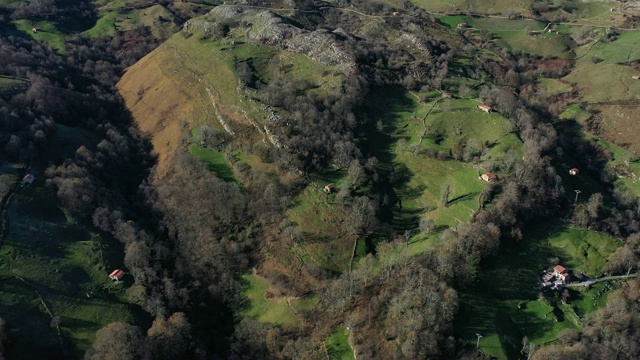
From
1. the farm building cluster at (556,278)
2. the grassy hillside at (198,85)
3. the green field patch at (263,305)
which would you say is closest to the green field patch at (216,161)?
the grassy hillside at (198,85)

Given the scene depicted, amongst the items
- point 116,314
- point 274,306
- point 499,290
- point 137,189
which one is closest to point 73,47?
point 137,189

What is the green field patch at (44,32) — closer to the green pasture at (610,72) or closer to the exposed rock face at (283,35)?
the exposed rock face at (283,35)

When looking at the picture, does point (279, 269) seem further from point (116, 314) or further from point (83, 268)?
point (83, 268)

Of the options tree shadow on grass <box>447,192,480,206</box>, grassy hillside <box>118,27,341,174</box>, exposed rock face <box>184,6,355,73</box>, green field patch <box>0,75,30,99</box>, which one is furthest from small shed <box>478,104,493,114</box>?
green field patch <box>0,75,30,99</box>

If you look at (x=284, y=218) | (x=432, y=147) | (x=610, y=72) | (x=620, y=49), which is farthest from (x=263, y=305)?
(x=620, y=49)

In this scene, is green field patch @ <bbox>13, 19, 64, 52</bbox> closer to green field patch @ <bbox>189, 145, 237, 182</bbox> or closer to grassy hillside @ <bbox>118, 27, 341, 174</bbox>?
grassy hillside @ <bbox>118, 27, 341, 174</bbox>
